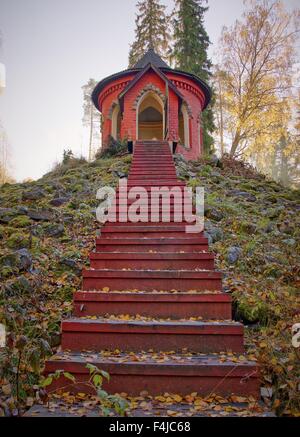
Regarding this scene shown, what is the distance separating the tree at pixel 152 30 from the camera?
30.4m

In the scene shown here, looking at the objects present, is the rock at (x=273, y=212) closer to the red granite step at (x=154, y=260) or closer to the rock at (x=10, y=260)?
the red granite step at (x=154, y=260)

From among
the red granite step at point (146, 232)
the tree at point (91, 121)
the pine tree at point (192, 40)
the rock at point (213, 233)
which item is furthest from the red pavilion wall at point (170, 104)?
the tree at point (91, 121)

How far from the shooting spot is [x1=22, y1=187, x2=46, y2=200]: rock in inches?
342

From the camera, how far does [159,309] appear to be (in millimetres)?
4051

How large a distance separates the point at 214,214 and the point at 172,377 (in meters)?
4.98

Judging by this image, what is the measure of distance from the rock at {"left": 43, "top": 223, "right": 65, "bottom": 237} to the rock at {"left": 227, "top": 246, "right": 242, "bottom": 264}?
3.34m

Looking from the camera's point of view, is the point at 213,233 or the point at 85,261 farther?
the point at 213,233

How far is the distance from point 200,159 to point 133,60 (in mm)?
20723

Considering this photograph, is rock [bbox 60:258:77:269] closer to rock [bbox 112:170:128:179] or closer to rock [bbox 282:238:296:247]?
rock [bbox 282:238:296:247]

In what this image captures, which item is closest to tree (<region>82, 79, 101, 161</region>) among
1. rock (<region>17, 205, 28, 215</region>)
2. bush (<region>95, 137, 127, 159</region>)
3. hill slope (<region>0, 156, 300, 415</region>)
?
bush (<region>95, 137, 127, 159</region>)

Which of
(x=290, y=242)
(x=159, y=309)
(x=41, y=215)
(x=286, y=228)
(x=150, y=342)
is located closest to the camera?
(x=150, y=342)

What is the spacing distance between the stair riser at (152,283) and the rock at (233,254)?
1.29 meters

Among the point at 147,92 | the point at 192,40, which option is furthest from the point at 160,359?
the point at 192,40

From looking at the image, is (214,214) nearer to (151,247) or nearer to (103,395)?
(151,247)
